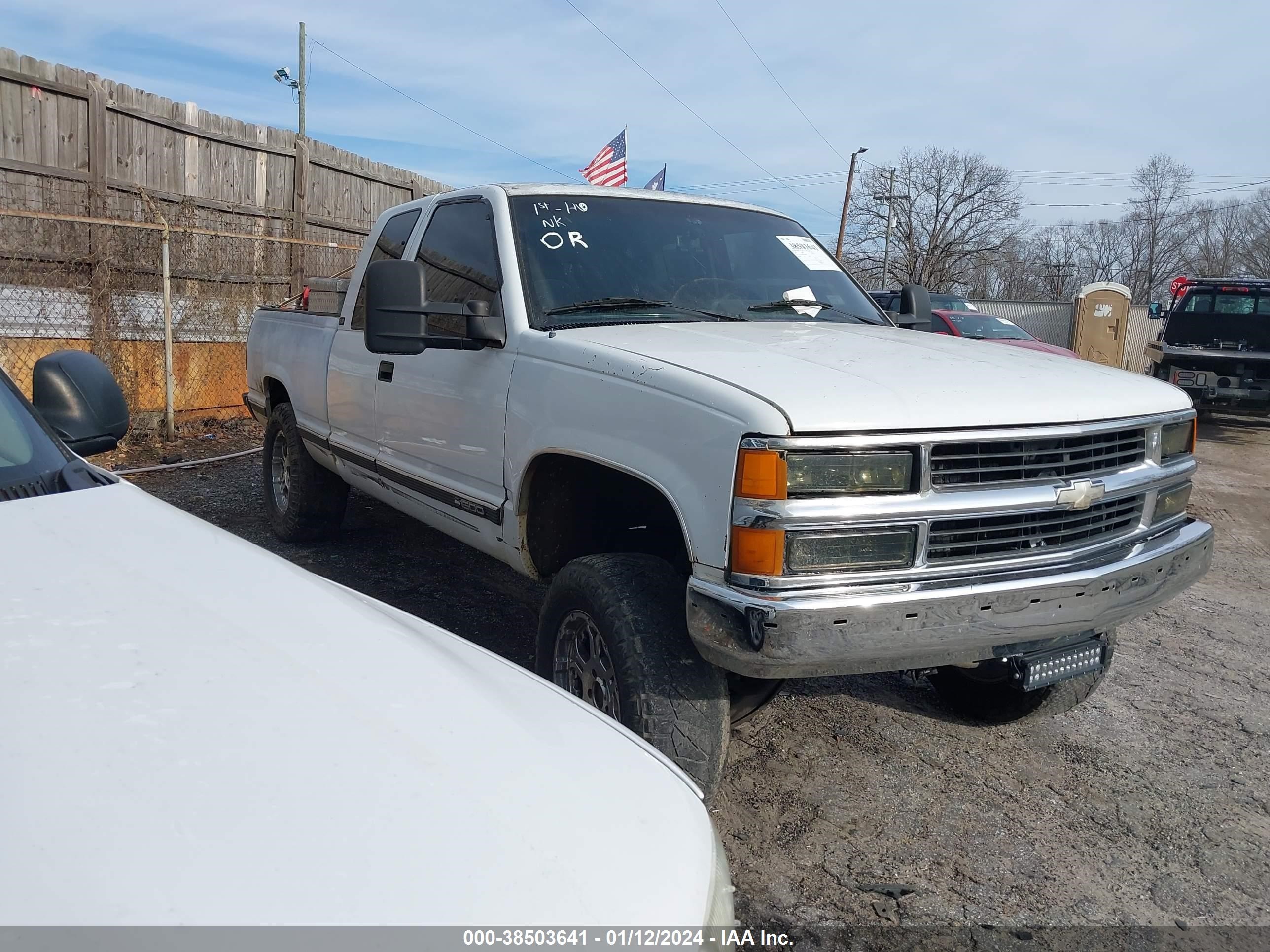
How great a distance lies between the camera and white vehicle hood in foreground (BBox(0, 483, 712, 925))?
109 centimetres

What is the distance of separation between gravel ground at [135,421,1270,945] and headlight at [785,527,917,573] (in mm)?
951

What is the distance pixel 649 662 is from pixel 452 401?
153cm

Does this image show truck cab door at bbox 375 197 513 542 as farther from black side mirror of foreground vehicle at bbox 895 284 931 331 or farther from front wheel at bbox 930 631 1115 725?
black side mirror of foreground vehicle at bbox 895 284 931 331

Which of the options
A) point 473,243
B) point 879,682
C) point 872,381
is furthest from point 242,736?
point 879,682

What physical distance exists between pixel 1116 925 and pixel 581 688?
160 centimetres

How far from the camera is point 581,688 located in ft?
10.1

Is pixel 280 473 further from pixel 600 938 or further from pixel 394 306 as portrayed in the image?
pixel 600 938

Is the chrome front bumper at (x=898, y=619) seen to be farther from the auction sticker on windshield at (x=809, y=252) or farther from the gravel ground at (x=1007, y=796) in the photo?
the auction sticker on windshield at (x=809, y=252)

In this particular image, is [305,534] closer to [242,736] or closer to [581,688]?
[581,688]

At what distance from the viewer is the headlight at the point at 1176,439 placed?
313cm

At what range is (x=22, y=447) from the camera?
2.13 m

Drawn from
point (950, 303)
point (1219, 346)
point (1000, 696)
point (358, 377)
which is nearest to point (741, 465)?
point (1000, 696)

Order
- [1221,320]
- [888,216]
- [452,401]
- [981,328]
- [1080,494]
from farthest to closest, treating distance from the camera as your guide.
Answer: [888,216], [1221,320], [981,328], [452,401], [1080,494]

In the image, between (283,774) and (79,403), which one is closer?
(283,774)
